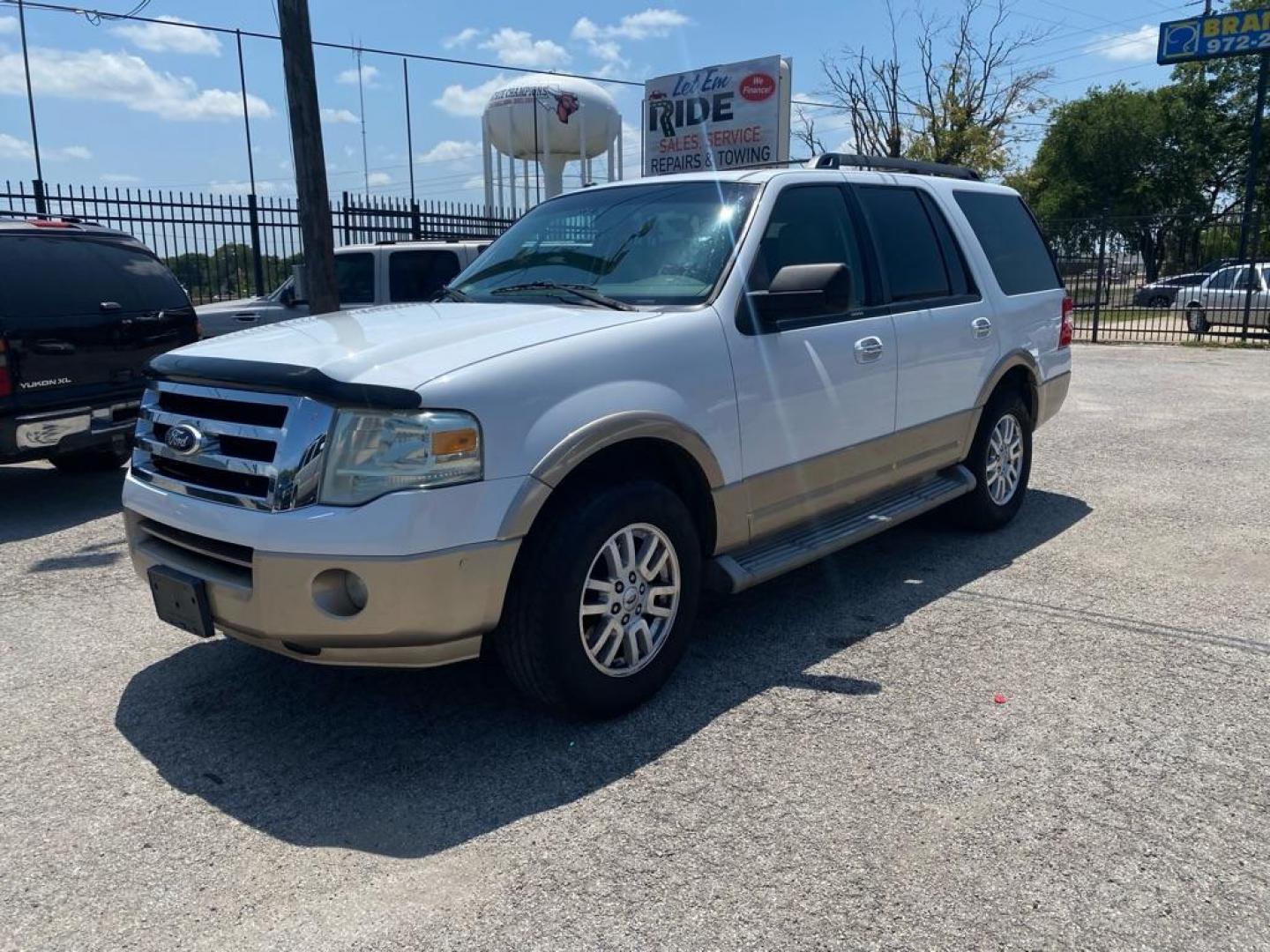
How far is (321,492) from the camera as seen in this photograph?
3.02 m

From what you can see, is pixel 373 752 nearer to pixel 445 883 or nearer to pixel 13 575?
pixel 445 883

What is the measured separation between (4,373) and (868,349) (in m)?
5.23

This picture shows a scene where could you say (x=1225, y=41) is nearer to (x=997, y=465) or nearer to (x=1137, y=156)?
(x=997, y=465)

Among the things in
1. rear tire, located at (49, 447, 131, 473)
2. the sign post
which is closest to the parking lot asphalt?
rear tire, located at (49, 447, 131, 473)

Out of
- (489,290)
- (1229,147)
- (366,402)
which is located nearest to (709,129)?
(489,290)

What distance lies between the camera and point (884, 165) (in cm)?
534

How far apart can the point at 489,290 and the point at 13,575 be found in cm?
→ 318

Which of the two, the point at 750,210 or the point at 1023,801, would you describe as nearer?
the point at 1023,801

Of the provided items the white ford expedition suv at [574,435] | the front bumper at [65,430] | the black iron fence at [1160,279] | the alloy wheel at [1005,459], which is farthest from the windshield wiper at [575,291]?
the black iron fence at [1160,279]

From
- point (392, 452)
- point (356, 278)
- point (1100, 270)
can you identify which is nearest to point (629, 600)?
point (392, 452)

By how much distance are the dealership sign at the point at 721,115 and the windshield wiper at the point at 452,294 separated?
12682 millimetres

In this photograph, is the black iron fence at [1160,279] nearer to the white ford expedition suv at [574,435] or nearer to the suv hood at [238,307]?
the suv hood at [238,307]

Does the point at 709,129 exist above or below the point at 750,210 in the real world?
above

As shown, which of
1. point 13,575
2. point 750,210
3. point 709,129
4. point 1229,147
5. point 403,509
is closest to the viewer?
point 403,509
